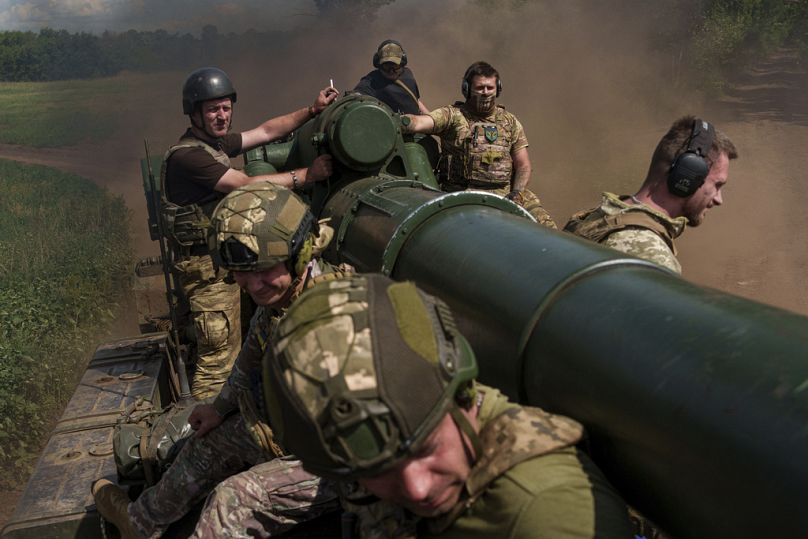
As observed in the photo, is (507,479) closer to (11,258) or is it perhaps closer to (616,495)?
(616,495)

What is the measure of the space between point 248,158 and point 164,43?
37.6 m

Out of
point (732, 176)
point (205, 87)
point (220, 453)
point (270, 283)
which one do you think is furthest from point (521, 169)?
point (732, 176)

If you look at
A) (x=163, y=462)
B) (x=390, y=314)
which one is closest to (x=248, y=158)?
(x=163, y=462)

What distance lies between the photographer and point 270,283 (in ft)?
10.1


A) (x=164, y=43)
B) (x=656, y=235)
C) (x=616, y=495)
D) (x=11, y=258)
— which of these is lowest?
(x=11, y=258)

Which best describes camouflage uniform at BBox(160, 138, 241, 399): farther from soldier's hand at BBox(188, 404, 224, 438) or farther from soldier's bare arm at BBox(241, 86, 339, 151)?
soldier's hand at BBox(188, 404, 224, 438)

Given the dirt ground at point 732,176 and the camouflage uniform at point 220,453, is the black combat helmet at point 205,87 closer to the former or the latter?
the camouflage uniform at point 220,453

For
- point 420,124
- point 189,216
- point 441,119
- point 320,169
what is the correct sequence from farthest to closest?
point 441,119, point 420,124, point 189,216, point 320,169

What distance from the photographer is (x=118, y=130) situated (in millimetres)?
33562

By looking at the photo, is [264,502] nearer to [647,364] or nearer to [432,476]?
[432,476]

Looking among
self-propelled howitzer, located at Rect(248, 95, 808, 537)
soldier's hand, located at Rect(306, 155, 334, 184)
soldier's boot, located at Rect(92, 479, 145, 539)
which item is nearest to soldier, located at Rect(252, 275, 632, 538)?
self-propelled howitzer, located at Rect(248, 95, 808, 537)

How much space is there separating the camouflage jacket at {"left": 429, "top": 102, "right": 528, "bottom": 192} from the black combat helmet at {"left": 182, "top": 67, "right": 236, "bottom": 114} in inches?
Answer: 62.3

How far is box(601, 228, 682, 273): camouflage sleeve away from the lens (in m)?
3.04

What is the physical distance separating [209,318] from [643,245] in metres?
3.22
